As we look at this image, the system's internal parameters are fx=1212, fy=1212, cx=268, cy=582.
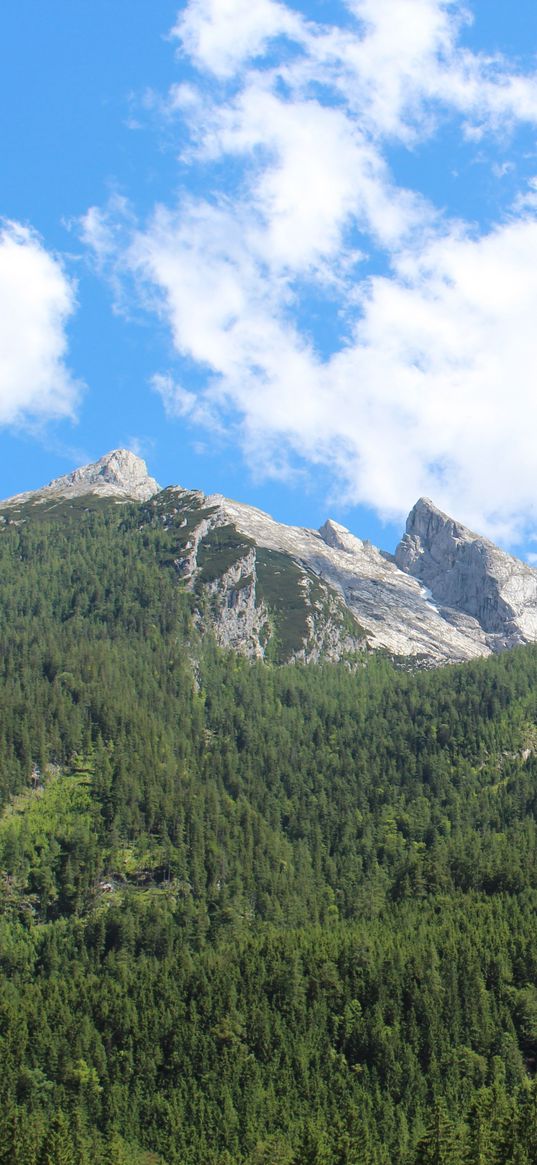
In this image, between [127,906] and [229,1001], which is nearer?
[229,1001]

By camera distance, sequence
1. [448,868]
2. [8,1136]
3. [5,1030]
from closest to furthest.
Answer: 1. [8,1136]
2. [5,1030]
3. [448,868]

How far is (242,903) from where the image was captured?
194125 millimetres

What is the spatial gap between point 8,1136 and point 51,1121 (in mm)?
11214

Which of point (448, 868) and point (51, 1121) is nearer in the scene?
point (51, 1121)

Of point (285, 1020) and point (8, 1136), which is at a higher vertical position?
point (285, 1020)

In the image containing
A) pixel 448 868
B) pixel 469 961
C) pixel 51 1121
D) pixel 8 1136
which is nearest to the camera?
pixel 8 1136

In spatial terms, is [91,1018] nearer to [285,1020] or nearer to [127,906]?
[285,1020]

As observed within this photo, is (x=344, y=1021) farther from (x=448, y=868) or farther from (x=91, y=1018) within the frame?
(x=448, y=868)

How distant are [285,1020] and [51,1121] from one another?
107 ft

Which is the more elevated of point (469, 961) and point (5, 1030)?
point (469, 961)

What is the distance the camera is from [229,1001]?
490 feet

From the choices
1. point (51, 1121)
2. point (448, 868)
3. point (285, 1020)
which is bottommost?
point (51, 1121)

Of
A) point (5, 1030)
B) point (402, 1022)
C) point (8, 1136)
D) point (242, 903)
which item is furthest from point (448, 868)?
point (8, 1136)

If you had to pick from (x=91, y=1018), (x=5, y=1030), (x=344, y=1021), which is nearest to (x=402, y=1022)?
(x=344, y=1021)
